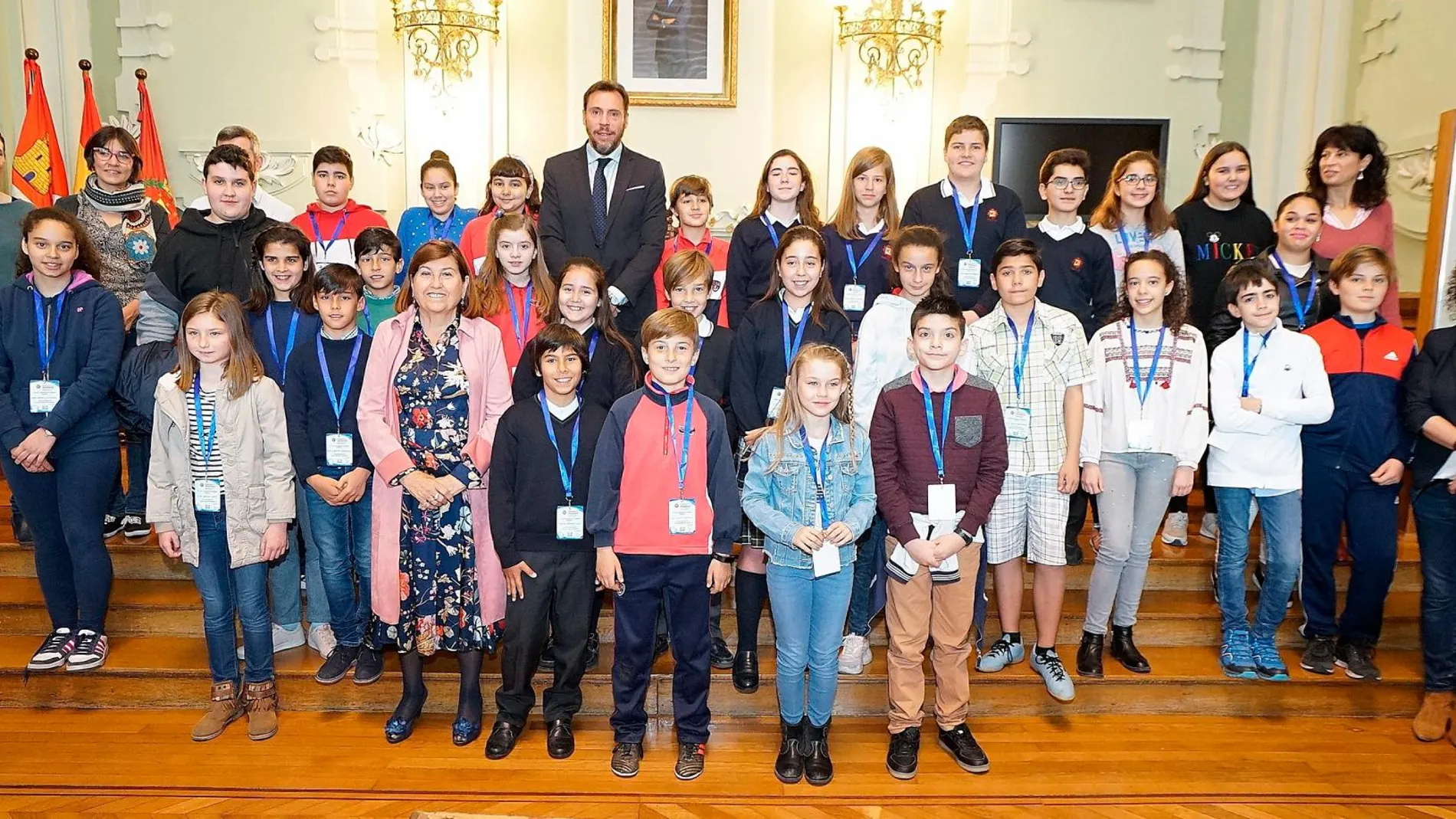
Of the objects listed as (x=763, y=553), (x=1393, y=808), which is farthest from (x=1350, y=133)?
(x=763, y=553)

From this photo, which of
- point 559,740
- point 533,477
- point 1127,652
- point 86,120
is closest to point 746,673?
point 559,740

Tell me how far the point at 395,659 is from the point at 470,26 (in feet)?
14.8

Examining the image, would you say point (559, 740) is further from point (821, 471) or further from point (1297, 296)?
point (1297, 296)

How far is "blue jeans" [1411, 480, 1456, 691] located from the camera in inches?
125

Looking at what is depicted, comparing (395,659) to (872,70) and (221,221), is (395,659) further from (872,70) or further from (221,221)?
(872,70)

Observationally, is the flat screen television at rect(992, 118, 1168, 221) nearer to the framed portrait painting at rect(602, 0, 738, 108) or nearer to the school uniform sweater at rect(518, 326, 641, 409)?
the framed portrait painting at rect(602, 0, 738, 108)

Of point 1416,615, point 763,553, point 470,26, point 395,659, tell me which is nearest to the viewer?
point 763,553

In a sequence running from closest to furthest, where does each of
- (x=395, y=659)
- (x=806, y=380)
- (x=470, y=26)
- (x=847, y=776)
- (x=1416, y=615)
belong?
(x=806, y=380), (x=847, y=776), (x=395, y=659), (x=1416, y=615), (x=470, y=26)

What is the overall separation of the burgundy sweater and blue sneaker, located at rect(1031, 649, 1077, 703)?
2.62 feet

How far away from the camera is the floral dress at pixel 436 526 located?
9.61 ft

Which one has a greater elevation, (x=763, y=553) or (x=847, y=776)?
(x=763, y=553)

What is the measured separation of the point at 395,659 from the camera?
3.41m

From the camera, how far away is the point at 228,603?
308 centimetres

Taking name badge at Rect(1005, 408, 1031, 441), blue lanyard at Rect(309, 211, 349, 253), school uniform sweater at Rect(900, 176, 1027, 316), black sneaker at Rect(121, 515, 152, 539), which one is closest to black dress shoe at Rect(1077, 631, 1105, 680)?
name badge at Rect(1005, 408, 1031, 441)
